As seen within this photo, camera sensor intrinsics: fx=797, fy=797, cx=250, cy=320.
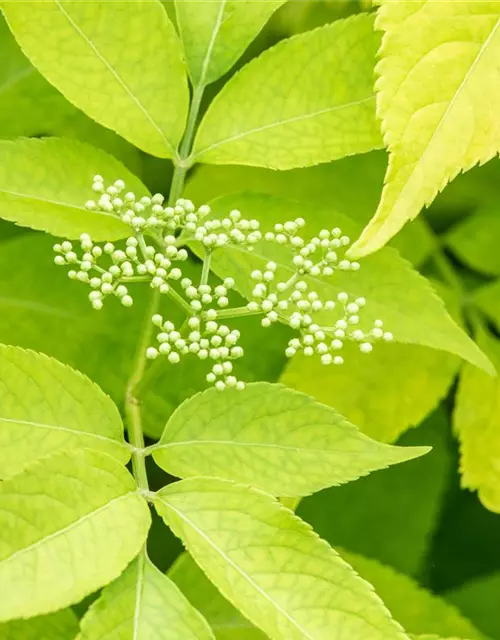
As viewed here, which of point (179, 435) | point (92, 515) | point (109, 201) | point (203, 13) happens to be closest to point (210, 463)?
point (179, 435)

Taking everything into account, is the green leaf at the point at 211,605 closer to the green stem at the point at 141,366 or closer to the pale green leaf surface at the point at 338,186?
the green stem at the point at 141,366

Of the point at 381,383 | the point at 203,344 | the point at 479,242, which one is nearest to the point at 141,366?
the point at 203,344

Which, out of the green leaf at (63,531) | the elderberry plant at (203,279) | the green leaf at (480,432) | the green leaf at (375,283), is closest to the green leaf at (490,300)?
the green leaf at (480,432)

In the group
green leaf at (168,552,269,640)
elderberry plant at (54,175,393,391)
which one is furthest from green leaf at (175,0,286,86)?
green leaf at (168,552,269,640)

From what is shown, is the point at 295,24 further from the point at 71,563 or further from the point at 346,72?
the point at 71,563

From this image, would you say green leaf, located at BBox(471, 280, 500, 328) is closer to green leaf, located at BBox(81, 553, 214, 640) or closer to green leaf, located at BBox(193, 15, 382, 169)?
green leaf, located at BBox(193, 15, 382, 169)
